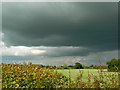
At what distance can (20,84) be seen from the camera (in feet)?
20.1

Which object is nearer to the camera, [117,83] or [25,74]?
[117,83]

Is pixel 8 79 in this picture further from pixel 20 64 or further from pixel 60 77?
pixel 20 64

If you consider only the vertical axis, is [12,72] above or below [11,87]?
above

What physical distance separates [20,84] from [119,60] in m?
5.95

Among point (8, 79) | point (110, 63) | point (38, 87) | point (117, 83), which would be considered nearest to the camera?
point (117, 83)

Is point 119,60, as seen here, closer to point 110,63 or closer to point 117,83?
point 110,63

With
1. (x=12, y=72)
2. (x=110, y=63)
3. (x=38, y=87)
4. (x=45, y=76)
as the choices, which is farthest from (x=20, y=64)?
(x=110, y=63)

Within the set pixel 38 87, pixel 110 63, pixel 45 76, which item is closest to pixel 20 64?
pixel 45 76

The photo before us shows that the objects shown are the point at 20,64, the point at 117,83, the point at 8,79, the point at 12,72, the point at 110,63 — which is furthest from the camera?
the point at 110,63

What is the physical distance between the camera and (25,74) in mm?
6648

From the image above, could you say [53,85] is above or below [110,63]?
below

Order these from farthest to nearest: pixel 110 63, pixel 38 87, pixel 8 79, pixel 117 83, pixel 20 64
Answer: pixel 110 63
pixel 20 64
pixel 8 79
pixel 38 87
pixel 117 83

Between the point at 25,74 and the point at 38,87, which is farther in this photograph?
the point at 25,74

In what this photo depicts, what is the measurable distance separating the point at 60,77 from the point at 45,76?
60cm
